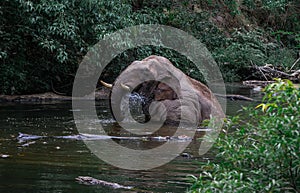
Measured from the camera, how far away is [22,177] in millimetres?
6070

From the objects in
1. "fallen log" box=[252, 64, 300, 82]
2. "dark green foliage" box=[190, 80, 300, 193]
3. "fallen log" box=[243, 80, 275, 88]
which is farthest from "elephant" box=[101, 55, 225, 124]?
"fallen log" box=[252, 64, 300, 82]

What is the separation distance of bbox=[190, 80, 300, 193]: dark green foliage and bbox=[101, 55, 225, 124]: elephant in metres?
6.34

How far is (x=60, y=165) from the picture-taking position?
6.75 meters

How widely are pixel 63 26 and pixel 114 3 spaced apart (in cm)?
169

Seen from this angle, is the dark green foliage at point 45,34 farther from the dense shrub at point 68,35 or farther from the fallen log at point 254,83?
the fallen log at point 254,83

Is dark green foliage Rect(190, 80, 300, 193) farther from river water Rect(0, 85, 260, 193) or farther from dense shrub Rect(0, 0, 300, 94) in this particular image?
dense shrub Rect(0, 0, 300, 94)

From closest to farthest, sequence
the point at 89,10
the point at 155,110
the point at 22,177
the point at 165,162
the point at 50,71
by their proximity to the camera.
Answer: the point at 22,177 → the point at 165,162 → the point at 155,110 → the point at 89,10 → the point at 50,71

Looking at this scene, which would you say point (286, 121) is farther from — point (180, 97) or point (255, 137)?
point (180, 97)

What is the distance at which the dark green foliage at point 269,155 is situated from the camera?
3.81 meters

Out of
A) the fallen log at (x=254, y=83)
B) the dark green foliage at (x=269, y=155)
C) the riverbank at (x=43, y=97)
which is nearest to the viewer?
the dark green foliage at (x=269, y=155)

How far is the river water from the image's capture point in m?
5.74

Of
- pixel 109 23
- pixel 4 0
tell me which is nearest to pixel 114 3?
pixel 109 23

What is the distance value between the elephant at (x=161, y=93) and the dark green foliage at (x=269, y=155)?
634 centimetres

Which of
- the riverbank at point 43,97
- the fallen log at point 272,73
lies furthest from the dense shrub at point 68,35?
the fallen log at point 272,73
